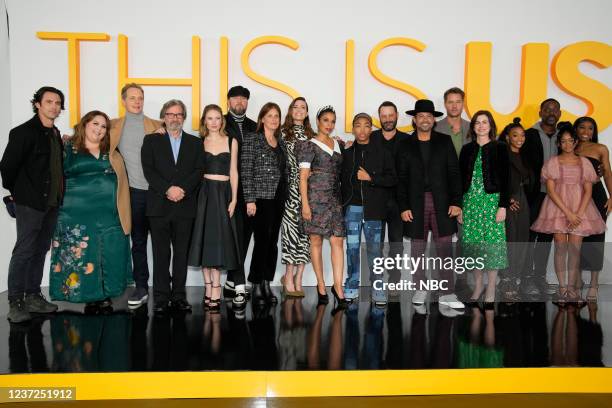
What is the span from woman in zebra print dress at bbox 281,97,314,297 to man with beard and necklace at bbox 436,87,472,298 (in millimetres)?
1271

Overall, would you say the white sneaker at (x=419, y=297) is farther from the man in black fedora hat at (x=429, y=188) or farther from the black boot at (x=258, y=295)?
the black boot at (x=258, y=295)

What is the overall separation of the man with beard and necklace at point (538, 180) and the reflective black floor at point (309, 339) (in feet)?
1.28

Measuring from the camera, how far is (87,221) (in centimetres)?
381

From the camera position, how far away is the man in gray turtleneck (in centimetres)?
398

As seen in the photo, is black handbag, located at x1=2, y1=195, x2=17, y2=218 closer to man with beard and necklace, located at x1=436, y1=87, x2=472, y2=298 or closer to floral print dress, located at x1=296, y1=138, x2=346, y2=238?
floral print dress, located at x1=296, y1=138, x2=346, y2=238

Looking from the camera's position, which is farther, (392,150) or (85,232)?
(392,150)

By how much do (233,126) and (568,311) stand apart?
3.19 meters

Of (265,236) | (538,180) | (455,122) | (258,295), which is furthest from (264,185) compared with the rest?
(538,180)

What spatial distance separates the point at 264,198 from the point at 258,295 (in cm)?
86

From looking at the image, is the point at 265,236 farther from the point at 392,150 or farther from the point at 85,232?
the point at 85,232

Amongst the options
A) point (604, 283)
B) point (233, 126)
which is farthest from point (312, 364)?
point (604, 283)

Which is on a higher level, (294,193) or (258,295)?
(294,193)

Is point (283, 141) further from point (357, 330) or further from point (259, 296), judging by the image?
point (357, 330)

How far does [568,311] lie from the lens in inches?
159
